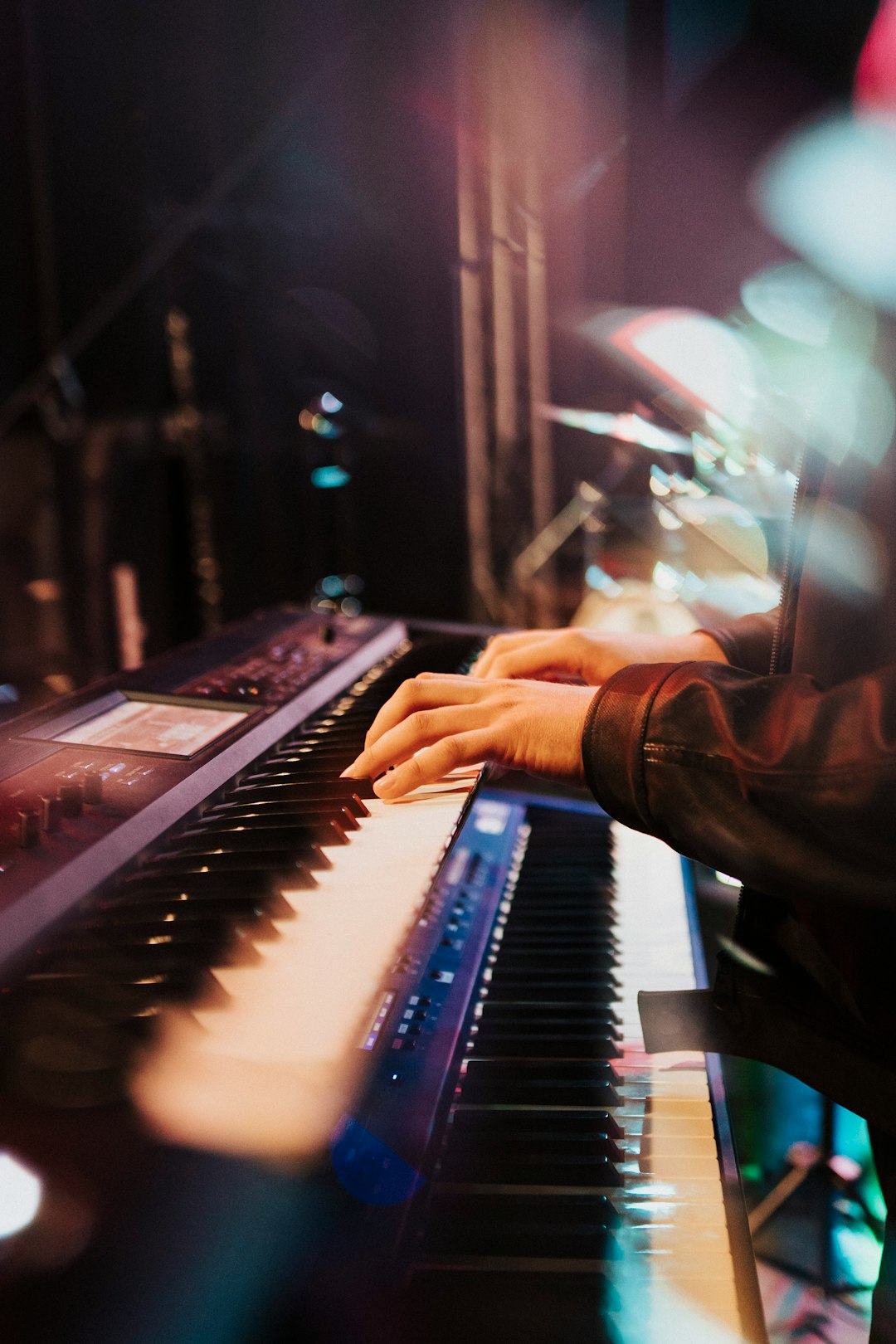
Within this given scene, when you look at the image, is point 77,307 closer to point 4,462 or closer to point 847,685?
point 4,462

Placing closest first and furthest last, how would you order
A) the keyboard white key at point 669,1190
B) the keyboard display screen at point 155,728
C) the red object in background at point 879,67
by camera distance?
the keyboard white key at point 669,1190, the red object in background at point 879,67, the keyboard display screen at point 155,728

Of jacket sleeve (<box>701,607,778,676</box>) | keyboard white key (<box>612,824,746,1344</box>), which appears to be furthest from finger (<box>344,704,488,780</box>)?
jacket sleeve (<box>701,607,778,676</box>)

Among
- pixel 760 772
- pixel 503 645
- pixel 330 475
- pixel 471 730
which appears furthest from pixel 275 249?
pixel 760 772

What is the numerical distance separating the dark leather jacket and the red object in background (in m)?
0.35

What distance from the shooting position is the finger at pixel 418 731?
956 mm

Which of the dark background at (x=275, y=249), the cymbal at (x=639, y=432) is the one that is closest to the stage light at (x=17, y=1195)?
the cymbal at (x=639, y=432)

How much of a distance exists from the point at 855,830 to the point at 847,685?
120mm

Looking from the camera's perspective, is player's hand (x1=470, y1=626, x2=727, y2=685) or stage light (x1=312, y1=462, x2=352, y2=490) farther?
stage light (x1=312, y1=462, x2=352, y2=490)

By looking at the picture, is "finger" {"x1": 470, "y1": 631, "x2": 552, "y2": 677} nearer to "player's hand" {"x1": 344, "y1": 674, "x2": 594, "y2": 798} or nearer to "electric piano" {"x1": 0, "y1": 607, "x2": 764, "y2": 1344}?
"electric piano" {"x1": 0, "y1": 607, "x2": 764, "y2": 1344}

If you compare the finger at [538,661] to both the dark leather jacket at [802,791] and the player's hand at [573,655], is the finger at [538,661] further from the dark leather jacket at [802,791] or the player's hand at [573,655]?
the dark leather jacket at [802,791]

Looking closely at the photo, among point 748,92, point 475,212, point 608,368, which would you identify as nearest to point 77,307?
point 475,212

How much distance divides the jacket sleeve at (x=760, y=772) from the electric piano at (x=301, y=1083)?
225 mm

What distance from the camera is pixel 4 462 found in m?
3.27

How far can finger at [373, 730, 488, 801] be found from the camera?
36.8 inches
